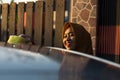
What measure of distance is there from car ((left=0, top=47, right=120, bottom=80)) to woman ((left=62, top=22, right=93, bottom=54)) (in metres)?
3.52

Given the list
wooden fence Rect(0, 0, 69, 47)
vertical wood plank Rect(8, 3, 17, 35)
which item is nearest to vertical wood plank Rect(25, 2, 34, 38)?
wooden fence Rect(0, 0, 69, 47)

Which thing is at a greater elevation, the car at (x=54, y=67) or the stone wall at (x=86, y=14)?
the stone wall at (x=86, y=14)

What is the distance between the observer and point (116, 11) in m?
7.80

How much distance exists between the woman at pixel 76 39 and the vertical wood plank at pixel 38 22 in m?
3.19

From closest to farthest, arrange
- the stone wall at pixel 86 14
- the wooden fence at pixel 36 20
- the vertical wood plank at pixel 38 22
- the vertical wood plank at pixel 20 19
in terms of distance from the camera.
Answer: the stone wall at pixel 86 14 → the wooden fence at pixel 36 20 → the vertical wood plank at pixel 38 22 → the vertical wood plank at pixel 20 19

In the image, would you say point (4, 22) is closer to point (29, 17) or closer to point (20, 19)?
point (20, 19)

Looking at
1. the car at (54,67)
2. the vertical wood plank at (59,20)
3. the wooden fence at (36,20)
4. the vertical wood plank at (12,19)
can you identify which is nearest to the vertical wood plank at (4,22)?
the wooden fence at (36,20)

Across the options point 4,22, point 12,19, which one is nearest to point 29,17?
point 12,19

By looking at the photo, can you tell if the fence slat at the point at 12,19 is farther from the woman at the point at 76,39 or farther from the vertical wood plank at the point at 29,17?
the woman at the point at 76,39

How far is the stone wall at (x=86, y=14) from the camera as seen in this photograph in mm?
8109

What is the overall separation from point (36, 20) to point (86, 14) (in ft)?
4.11

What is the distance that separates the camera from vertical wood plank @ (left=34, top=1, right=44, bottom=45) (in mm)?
8945

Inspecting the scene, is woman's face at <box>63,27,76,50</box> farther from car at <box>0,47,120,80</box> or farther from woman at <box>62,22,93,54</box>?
car at <box>0,47,120,80</box>

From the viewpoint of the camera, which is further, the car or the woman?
the woman
